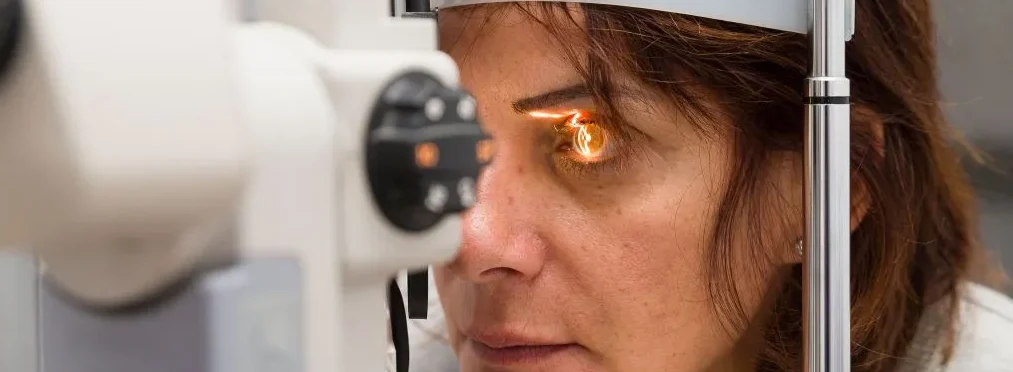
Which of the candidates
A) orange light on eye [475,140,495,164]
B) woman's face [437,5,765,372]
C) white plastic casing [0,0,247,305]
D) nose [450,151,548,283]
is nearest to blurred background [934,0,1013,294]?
woman's face [437,5,765,372]

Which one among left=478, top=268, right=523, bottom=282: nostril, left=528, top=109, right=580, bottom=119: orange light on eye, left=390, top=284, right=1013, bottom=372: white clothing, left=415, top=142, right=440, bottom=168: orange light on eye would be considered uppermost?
left=528, top=109, right=580, bottom=119: orange light on eye

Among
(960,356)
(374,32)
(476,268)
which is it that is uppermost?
(374,32)

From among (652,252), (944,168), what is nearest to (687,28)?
(652,252)

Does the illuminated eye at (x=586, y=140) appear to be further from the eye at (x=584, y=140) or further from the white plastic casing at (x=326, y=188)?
the white plastic casing at (x=326, y=188)

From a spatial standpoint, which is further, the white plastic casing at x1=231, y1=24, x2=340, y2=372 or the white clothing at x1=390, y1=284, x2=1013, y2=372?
the white clothing at x1=390, y1=284, x2=1013, y2=372

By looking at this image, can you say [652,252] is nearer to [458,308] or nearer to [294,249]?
[458,308]

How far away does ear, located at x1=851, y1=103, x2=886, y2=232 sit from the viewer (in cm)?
94

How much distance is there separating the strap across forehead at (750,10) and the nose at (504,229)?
147 millimetres

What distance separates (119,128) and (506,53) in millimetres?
611

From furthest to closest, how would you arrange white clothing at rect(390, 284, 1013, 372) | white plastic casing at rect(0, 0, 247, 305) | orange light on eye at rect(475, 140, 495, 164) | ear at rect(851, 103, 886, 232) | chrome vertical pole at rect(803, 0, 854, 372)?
white clothing at rect(390, 284, 1013, 372), ear at rect(851, 103, 886, 232), chrome vertical pole at rect(803, 0, 854, 372), orange light on eye at rect(475, 140, 495, 164), white plastic casing at rect(0, 0, 247, 305)

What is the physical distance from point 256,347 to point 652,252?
587 millimetres

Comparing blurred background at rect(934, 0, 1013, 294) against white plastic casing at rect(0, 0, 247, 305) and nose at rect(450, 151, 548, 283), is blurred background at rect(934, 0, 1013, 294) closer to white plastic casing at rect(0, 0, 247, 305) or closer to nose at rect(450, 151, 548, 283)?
nose at rect(450, 151, 548, 283)

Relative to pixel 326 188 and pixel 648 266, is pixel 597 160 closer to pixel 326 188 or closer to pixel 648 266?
pixel 648 266

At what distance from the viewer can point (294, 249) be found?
1.06 ft
